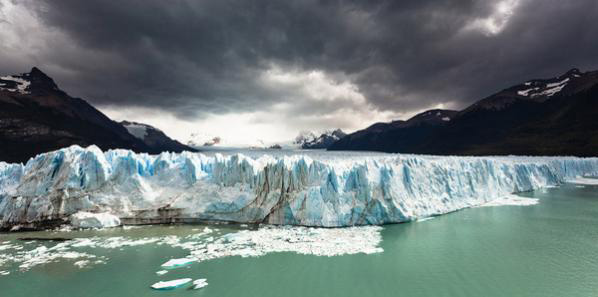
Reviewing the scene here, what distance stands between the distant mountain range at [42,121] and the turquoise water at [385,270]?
8671 centimetres

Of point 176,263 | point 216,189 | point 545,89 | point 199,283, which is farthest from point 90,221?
point 545,89

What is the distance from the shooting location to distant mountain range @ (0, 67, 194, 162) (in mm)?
81819

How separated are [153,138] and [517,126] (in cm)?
17086

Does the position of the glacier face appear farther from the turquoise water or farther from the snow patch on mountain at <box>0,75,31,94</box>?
the snow patch on mountain at <box>0,75,31,94</box>

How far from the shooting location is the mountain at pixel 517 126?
8675 cm

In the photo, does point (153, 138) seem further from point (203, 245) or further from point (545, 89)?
point (545, 89)

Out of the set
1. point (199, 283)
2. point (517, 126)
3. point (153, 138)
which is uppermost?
point (153, 138)

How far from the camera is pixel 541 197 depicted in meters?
27.7

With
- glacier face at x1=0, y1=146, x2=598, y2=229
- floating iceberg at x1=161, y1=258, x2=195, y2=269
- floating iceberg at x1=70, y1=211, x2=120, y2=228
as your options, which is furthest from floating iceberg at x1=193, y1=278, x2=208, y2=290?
floating iceberg at x1=70, y1=211, x2=120, y2=228

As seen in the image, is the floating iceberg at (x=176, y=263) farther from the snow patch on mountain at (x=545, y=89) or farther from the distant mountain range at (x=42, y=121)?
the snow patch on mountain at (x=545, y=89)

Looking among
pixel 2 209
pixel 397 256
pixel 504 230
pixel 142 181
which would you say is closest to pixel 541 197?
pixel 504 230

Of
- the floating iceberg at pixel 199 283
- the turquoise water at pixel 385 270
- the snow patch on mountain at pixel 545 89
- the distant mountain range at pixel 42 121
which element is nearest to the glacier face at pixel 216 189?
the turquoise water at pixel 385 270

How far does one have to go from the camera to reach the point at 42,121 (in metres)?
92.9

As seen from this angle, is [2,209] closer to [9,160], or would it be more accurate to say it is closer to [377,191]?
[377,191]
